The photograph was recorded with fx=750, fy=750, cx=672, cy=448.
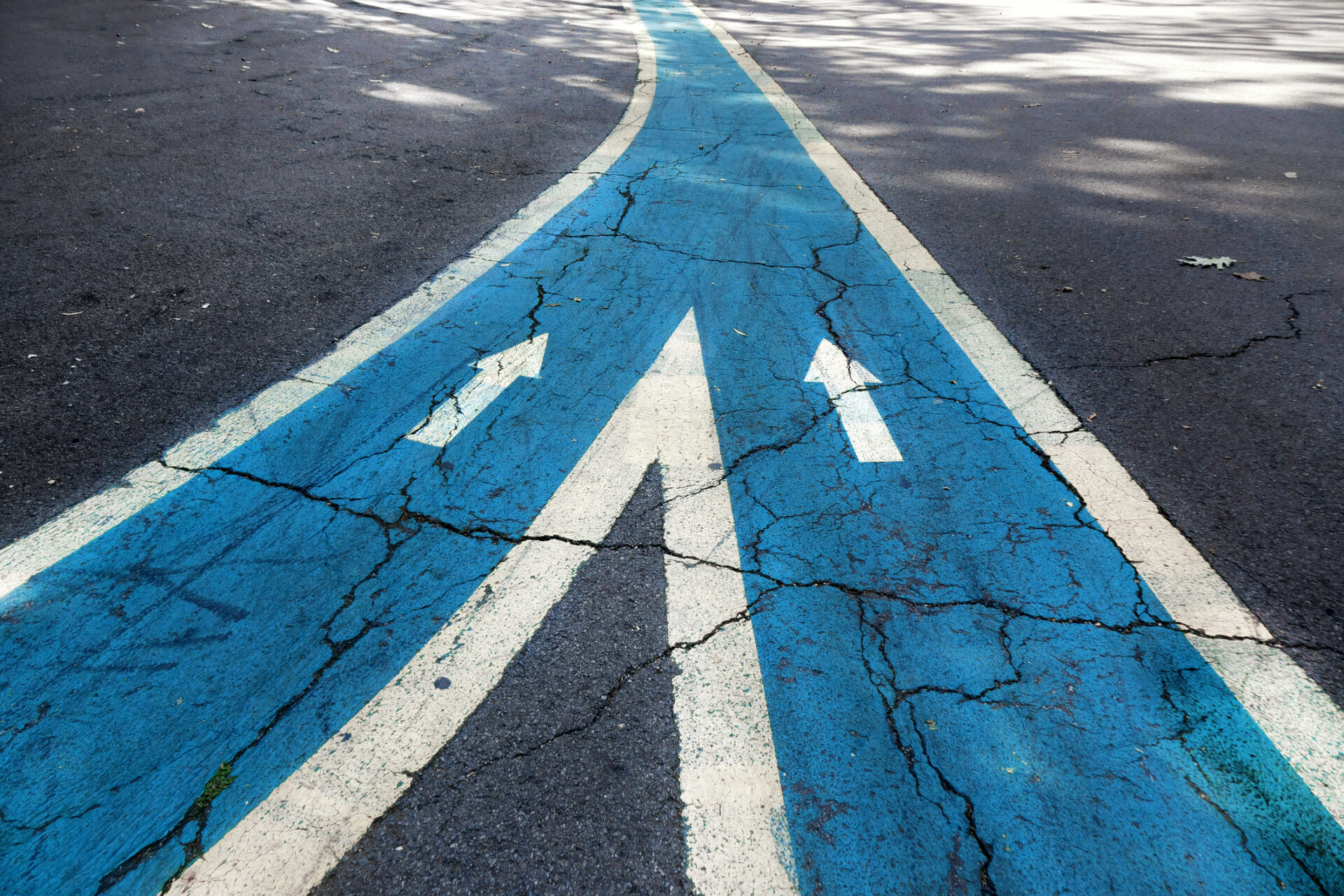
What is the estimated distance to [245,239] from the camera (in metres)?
5.00

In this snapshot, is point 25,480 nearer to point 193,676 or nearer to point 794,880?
point 193,676

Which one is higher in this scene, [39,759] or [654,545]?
[654,545]

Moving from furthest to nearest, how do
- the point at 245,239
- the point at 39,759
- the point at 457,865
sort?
the point at 245,239
the point at 39,759
the point at 457,865

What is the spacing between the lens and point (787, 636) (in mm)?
2611

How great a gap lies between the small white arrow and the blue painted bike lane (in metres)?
0.07

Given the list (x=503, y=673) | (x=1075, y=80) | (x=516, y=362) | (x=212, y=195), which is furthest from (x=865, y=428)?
(x=1075, y=80)

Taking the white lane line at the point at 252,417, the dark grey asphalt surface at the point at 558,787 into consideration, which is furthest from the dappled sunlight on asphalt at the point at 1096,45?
the dark grey asphalt surface at the point at 558,787

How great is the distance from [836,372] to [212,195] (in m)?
4.79

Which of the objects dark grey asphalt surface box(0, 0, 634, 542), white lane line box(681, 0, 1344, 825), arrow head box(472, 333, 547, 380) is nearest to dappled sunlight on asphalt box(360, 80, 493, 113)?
dark grey asphalt surface box(0, 0, 634, 542)

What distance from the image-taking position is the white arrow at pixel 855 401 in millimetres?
3465

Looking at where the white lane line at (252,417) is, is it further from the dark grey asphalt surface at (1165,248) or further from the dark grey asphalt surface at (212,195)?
the dark grey asphalt surface at (1165,248)

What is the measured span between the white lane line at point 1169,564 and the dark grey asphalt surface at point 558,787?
185 cm

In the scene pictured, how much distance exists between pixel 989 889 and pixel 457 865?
139cm

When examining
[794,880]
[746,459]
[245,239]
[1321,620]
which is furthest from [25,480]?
[1321,620]
